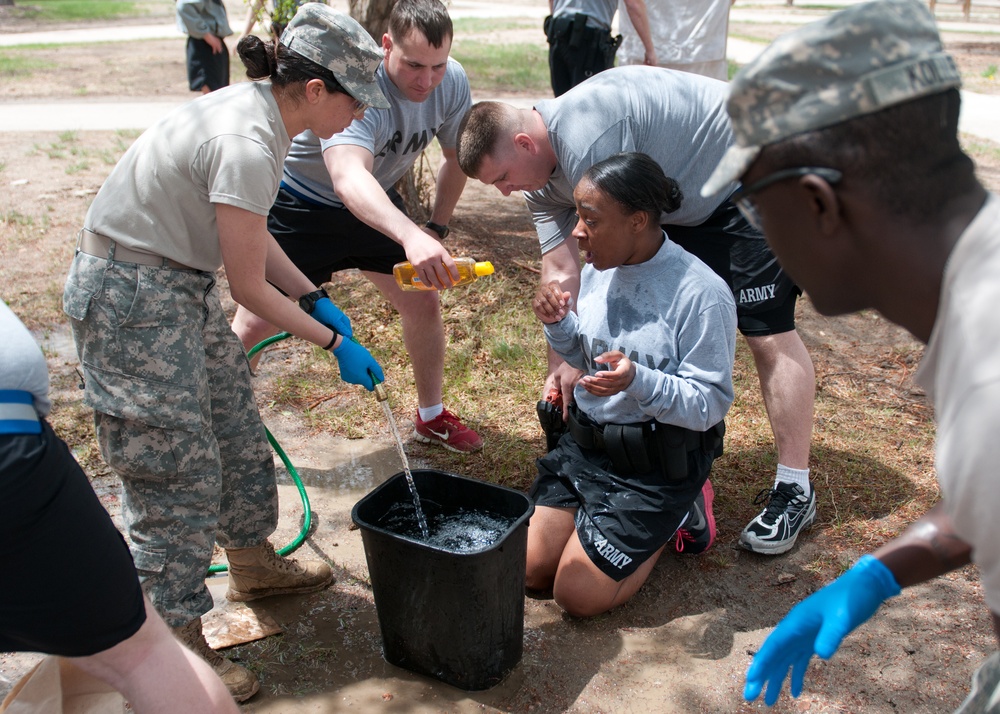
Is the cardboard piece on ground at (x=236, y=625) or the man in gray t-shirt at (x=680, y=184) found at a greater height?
the man in gray t-shirt at (x=680, y=184)

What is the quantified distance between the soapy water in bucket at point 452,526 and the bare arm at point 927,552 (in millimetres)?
1304

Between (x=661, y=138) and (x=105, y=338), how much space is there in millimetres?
1778

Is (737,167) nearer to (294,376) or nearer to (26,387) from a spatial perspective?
(26,387)

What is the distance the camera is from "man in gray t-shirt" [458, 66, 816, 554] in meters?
2.87

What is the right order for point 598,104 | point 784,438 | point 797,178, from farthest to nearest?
point 784,438 < point 598,104 < point 797,178

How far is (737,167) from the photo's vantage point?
1292 mm

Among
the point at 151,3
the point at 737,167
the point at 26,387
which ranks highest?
the point at 737,167

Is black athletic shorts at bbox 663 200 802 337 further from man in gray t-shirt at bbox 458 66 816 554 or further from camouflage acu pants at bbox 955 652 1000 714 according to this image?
camouflage acu pants at bbox 955 652 1000 714

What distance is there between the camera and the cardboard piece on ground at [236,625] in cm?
275

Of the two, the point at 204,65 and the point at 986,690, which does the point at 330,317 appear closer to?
the point at 986,690

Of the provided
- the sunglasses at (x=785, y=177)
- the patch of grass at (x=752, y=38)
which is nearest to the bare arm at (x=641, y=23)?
the sunglasses at (x=785, y=177)

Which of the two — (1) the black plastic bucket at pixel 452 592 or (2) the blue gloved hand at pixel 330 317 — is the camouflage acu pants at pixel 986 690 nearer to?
(1) the black plastic bucket at pixel 452 592

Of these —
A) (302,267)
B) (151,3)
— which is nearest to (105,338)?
(302,267)

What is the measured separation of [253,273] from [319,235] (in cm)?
122
